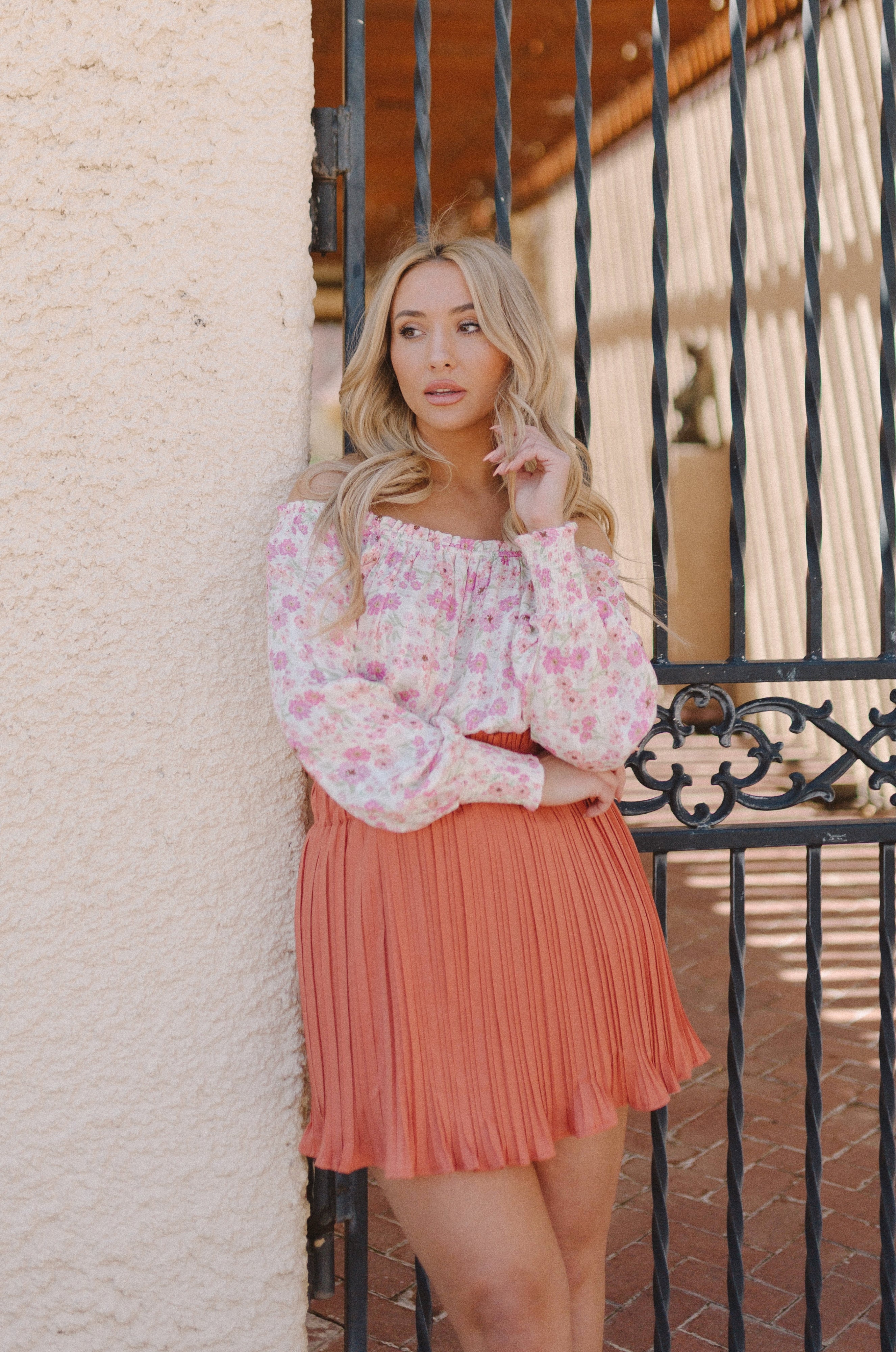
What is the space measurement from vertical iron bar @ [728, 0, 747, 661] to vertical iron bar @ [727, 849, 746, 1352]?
0.45 metres

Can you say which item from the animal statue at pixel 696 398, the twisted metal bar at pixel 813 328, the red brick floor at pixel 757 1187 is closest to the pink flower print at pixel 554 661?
the twisted metal bar at pixel 813 328

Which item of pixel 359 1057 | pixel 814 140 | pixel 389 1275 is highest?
pixel 814 140

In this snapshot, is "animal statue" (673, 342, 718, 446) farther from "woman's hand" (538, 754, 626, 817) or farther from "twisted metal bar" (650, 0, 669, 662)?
"woman's hand" (538, 754, 626, 817)

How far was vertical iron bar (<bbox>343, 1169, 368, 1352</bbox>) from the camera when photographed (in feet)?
6.33

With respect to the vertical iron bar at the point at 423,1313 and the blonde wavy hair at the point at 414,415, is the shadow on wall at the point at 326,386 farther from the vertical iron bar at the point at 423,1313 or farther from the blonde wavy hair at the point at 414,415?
the vertical iron bar at the point at 423,1313

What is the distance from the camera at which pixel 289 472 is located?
184 cm

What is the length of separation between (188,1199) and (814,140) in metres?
2.10

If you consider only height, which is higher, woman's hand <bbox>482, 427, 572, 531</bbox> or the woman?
woman's hand <bbox>482, 427, 572, 531</bbox>

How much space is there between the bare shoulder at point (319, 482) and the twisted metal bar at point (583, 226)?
440mm

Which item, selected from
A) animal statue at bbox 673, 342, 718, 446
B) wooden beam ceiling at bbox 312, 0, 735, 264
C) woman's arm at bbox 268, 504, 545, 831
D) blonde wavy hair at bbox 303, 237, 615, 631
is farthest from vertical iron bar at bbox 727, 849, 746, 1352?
animal statue at bbox 673, 342, 718, 446

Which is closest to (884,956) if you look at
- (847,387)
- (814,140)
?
(814,140)

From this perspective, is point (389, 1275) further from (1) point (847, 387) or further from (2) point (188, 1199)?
(1) point (847, 387)

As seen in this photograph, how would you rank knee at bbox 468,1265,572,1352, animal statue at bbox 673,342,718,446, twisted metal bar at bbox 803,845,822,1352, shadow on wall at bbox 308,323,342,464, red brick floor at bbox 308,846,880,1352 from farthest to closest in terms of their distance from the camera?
1. shadow on wall at bbox 308,323,342,464
2. animal statue at bbox 673,342,718,446
3. red brick floor at bbox 308,846,880,1352
4. twisted metal bar at bbox 803,845,822,1352
5. knee at bbox 468,1265,572,1352

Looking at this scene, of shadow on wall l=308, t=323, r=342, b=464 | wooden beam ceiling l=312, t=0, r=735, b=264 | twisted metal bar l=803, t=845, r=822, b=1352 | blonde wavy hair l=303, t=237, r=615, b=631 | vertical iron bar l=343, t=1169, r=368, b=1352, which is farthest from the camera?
shadow on wall l=308, t=323, r=342, b=464
